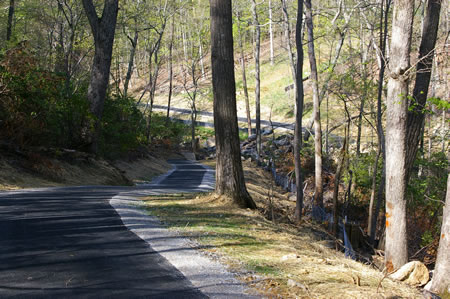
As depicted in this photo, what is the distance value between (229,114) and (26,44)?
10.6 m

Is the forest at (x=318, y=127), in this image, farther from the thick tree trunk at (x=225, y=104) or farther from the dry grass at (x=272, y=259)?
the dry grass at (x=272, y=259)

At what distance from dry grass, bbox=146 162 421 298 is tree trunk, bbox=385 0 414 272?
152 cm

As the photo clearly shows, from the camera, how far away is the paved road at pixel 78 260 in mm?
4539

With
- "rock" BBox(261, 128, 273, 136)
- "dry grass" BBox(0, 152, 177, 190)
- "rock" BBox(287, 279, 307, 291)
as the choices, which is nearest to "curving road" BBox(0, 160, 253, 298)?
"rock" BBox(287, 279, 307, 291)

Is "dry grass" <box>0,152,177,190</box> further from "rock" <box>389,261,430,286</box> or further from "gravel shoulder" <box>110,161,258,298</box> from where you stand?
"rock" <box>389,261,430,286</box>

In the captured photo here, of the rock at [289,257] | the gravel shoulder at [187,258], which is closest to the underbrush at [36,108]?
the gravel shoulder at [187,258]

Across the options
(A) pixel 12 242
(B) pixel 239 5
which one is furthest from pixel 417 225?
(B) pixel 239 5

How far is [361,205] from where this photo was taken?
23094 millimetres

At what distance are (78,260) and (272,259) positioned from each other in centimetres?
260

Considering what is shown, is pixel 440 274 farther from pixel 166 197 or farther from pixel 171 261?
pixel 166 197

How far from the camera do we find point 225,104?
1105 cm

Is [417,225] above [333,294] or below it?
below

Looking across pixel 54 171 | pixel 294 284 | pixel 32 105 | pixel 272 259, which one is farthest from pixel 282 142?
pixel 294 284

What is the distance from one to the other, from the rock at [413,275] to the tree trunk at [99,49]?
16.0 m
